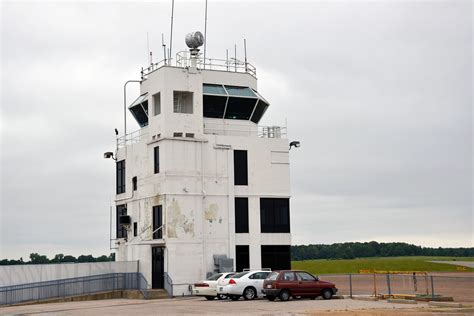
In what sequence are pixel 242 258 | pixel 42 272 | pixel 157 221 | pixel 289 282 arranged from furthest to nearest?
pixel 242 258 → pixel 157 221 → pixel 42 272 → pixel 289 282

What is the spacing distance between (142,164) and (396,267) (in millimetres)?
68103

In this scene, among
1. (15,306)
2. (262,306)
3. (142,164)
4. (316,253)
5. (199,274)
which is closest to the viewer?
(262,306)

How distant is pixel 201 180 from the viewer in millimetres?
41656

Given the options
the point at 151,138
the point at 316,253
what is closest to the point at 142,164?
the point at 151,138

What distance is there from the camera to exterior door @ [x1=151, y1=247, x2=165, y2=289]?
4084 centimetres

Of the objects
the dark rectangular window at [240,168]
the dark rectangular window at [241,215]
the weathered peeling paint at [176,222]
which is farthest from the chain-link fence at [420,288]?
the weathered peeling paint at [176,222]

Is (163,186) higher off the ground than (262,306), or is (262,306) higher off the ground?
(163,186)

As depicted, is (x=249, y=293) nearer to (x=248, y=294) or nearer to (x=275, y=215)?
(x=248, y=294)

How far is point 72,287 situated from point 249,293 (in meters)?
11.4

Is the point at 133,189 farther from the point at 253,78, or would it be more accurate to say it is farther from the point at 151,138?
the point at 253,78

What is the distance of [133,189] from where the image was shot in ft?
146

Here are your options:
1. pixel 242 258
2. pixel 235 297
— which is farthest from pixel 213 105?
pixel 235 297

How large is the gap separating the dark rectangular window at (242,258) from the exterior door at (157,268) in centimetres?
456

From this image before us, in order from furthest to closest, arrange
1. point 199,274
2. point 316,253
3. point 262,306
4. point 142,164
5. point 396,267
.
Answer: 1. point 316,253
2. point 396,267
3. point 142,164
4. point 199,274
5. point 262,306
